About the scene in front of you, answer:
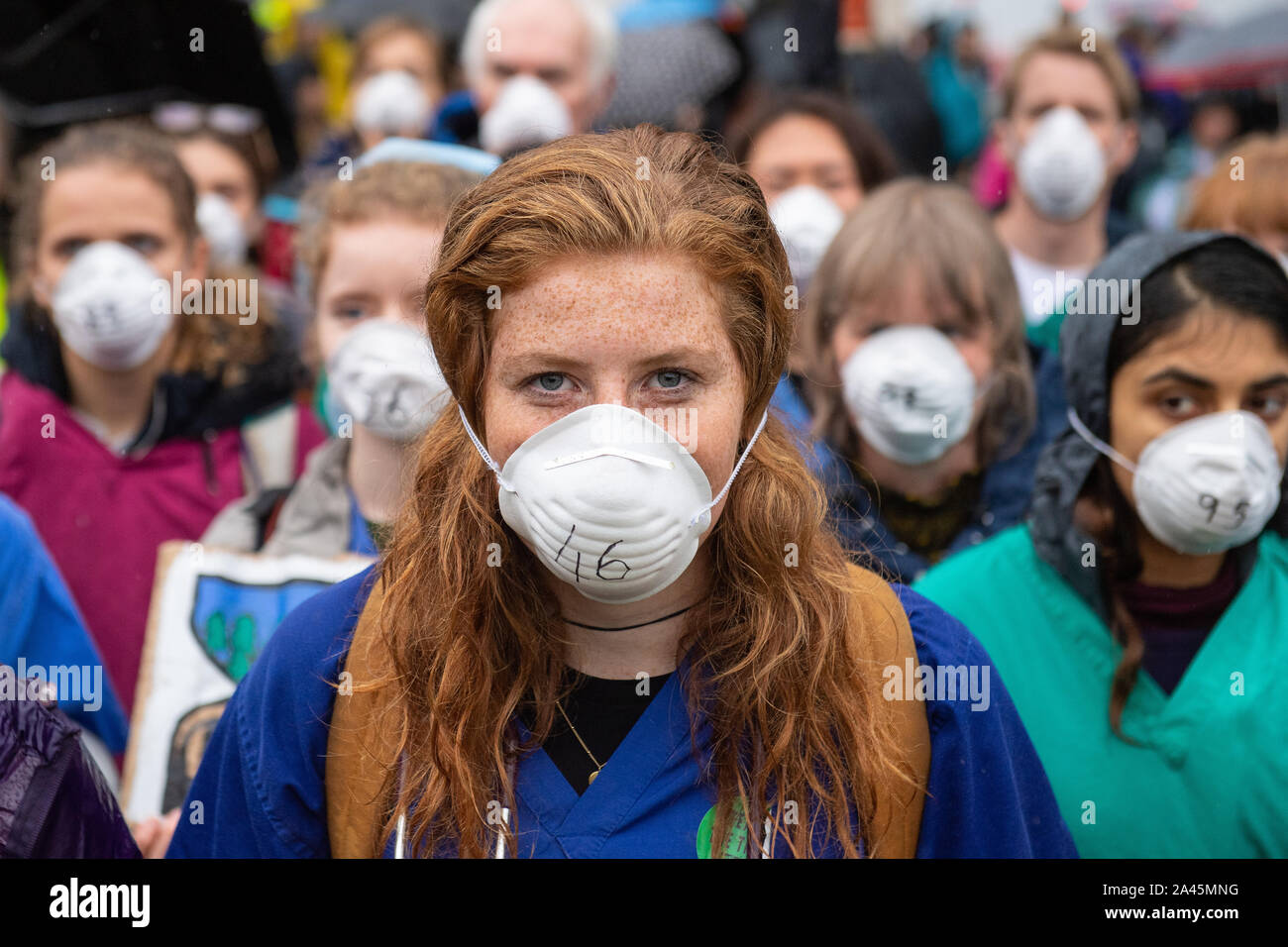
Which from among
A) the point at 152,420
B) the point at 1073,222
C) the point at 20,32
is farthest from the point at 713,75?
the point at 152,420

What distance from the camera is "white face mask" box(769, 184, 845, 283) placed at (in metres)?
5.18

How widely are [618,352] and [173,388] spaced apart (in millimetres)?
2449

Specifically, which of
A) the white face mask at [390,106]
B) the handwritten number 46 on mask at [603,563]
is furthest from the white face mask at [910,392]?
the white face mask at [390,106]

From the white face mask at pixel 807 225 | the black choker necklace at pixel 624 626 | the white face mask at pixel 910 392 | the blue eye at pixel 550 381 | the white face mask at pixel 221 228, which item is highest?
the white face mask at pixel 221 228

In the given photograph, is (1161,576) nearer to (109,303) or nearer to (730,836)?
(730,836)

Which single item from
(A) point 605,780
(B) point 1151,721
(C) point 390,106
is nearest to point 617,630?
(A) point 605,780

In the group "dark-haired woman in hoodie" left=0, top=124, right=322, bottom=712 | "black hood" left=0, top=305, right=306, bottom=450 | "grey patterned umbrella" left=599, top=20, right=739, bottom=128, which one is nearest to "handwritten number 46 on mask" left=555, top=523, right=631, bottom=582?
"dark-haired woman in hoodie" left=0, top=124, right=322, bottom=712

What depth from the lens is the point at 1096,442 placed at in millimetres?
3203

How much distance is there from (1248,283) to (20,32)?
506 centimetres

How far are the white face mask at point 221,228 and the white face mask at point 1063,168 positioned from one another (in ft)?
10.2

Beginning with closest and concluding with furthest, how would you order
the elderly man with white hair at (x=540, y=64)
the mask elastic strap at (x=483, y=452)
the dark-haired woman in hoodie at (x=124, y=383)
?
the mask elastic strap at (x=483, y=452) → the dark-haired woman in hoodie at (x=124, y=383) → the elderly man with white hair at (x=540, y=64)

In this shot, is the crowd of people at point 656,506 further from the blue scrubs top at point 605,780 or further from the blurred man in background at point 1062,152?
the blurred man in background at point 1062,152

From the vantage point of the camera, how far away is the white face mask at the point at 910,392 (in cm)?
386

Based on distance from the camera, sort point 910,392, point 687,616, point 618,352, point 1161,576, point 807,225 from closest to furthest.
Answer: point 618,352 → point 687,616 → point 1161,576 → point 910,392 → point 807,225
